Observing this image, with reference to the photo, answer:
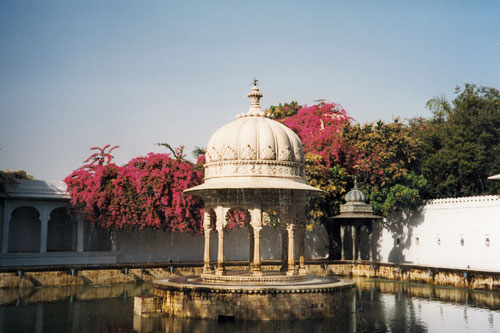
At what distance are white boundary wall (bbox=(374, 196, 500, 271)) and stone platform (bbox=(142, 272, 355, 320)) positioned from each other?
528 inches

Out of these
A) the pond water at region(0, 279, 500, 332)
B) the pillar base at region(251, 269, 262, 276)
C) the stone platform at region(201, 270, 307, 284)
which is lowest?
the pond water at region(0, 279, 500, 332)

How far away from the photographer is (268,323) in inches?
670

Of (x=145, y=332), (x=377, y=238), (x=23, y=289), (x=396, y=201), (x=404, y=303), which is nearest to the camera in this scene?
(x=145, y=332)

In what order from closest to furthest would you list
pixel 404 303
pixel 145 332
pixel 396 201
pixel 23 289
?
1. pixel 145 332
2. pixel 404 303
3. pixel 23 289
4. pixel 396 201

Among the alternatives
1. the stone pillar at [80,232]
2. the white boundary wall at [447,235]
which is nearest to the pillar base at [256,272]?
the white boundary wall at [447,235]

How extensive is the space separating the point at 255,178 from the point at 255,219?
1383mm

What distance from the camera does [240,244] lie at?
125 ft

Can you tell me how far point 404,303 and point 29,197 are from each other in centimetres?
2002

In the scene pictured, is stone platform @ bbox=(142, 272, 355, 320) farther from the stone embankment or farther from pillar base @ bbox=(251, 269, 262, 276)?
the stone embankment

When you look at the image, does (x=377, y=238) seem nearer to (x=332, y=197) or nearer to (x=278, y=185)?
(x=332, y=197)

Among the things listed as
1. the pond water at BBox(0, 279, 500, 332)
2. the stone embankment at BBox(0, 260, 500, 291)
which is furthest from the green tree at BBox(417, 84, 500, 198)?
the pond water at BBox(0, 279, 500, 332)

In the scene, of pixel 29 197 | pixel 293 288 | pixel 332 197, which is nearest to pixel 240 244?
pixel 332 197

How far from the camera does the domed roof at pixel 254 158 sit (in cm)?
1952

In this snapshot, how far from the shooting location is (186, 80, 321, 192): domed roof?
19.5 metres
